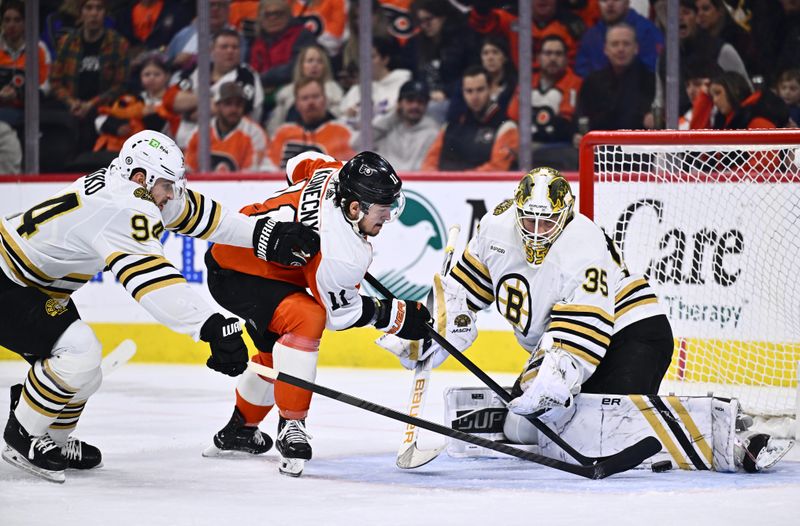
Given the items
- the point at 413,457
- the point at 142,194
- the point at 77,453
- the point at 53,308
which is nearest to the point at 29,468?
the point at 77,453

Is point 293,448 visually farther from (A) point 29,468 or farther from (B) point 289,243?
(A) point 29,468

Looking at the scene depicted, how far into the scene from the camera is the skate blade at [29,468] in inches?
143

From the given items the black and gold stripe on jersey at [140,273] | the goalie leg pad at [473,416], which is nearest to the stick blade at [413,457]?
Answer: the goalie leg pad at [473,416]

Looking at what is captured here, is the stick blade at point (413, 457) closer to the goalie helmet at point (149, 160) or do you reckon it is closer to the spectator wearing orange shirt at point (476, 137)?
the goalie helmet at point (149, 160)

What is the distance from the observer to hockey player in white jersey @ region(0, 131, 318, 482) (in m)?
3.53

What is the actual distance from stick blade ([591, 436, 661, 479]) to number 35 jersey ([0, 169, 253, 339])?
1.15m

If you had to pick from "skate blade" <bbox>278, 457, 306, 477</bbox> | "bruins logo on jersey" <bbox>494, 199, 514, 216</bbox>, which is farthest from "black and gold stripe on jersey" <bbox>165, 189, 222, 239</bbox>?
"bruins logo on jersey" <bbox>494, 199, 514, 216</bbox>

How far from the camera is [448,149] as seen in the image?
6570 mm

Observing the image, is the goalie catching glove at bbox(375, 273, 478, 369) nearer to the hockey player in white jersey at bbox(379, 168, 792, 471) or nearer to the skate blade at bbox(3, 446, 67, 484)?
the hockey player in white jersey at bbox(379, 168, 792, 471)

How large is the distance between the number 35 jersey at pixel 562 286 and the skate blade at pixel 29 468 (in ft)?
4.23

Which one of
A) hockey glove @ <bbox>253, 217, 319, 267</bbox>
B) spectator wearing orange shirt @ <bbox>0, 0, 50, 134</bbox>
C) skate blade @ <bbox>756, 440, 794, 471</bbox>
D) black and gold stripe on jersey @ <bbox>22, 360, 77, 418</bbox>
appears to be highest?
spectator wearing orange shirt @ <bbox>0, 0, 50, 134</bbox>

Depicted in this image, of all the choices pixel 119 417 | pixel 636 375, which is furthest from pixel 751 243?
pixel 119 417

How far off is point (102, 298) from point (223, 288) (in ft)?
8.75

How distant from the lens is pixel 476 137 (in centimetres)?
652
